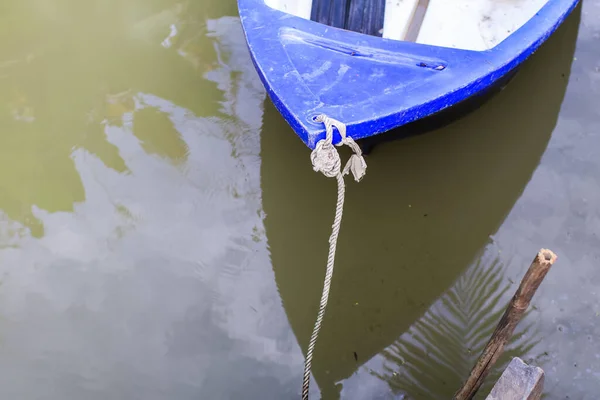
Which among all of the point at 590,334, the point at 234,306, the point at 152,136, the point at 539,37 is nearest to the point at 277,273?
the point at 234,306

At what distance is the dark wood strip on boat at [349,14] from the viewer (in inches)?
141

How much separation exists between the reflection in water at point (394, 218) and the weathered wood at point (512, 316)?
1.86ft

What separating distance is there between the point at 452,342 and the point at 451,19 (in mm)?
2607

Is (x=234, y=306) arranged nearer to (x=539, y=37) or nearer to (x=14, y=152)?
(x=14, y=152)

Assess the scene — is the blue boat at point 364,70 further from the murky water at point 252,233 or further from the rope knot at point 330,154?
the murky water at point 252,233

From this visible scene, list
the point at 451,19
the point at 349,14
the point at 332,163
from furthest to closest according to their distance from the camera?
1. the point at 451,19
2. the point at 349,14
3. the point at 332,163

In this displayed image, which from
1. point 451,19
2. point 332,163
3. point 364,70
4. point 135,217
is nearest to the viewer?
point 332,163

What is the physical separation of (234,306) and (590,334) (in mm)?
1998

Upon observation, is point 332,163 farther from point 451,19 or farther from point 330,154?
point 451,19

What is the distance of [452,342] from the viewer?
2812 millimetres

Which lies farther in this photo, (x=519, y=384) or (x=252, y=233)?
(x=252, y=233)

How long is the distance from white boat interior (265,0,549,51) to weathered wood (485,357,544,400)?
263cm

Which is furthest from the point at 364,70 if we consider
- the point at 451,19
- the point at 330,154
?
the point at 451,19

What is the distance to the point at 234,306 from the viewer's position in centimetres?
302
